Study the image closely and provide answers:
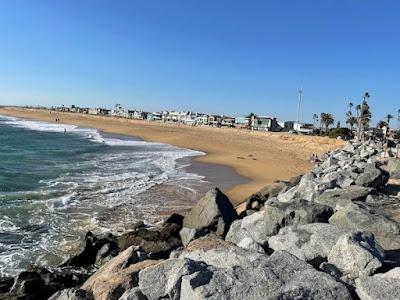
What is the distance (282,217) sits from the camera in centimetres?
948

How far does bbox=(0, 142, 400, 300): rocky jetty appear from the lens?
209 inches

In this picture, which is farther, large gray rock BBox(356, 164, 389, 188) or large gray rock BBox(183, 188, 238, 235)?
large gray rock BBox(356, 164, 389, 188)

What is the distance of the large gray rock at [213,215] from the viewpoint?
12.1m

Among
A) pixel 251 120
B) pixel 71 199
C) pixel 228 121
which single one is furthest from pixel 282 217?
pixel 228 121

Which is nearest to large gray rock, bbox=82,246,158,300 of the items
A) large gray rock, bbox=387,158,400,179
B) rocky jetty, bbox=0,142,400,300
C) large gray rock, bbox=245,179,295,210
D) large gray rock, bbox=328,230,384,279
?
rocky jetty, bbox=0,142,400,300

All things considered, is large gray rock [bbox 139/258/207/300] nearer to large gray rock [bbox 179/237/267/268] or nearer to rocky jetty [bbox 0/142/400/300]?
rocky jetty [bbox 0/142/400/300]

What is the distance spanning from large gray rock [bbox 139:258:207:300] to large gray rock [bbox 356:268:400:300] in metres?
2.02

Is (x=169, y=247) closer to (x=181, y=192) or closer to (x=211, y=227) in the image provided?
(x=211, y=227)

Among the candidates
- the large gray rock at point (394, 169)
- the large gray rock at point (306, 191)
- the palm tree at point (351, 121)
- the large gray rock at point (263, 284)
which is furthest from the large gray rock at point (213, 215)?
the palm tree at point (351, 121)

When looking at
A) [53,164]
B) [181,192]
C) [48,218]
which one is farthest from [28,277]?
[53,164]

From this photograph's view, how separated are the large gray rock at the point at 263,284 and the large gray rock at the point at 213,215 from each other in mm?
6175

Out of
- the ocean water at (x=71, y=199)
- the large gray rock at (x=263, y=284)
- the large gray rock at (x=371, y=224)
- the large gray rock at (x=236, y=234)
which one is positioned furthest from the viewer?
the ocean water at (x=71, y=199)

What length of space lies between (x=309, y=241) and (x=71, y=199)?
553 inches

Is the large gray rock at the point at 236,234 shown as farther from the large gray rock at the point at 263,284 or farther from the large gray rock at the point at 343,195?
the large gray rock at the point at 263,284
